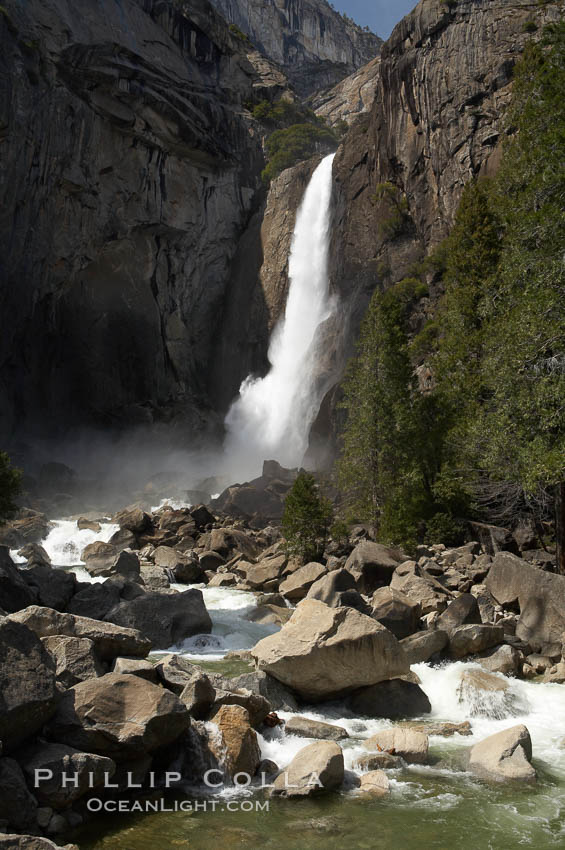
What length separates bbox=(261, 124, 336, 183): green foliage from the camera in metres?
58.1

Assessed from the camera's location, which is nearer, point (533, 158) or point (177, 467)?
point (533, 158)

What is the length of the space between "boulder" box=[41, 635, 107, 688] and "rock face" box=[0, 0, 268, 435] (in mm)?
39931

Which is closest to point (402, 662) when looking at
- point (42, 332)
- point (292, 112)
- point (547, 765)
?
point (547, 765)

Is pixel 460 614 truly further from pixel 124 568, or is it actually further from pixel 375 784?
pixel 124 568

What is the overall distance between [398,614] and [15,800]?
7813 mm

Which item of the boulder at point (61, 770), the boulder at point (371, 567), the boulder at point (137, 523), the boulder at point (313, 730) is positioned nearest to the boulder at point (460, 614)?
the boulder at point (371, 567)

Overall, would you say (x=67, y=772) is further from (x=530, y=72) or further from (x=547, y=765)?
(x=530, y=72)

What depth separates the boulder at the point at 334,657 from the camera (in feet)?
29.0

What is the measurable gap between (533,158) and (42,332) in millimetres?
40904

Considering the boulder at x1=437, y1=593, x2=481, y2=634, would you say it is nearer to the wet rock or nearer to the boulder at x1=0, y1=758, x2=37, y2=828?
the wet rock

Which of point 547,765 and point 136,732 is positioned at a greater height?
point 136,732

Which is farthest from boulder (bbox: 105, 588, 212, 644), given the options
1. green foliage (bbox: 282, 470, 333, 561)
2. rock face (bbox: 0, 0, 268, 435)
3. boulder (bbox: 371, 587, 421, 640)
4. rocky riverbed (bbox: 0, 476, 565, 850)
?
rock face (bbox: 0, 0, 268, 435)

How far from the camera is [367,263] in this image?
42375 millimetres

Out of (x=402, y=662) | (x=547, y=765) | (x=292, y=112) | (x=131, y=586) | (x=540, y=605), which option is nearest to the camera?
(x=547, y=765)
